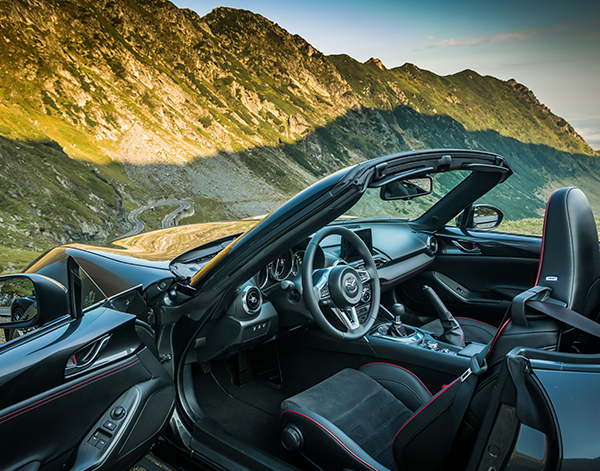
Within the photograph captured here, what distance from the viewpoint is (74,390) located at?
1.50 m

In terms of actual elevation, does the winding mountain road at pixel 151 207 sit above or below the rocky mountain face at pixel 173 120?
below

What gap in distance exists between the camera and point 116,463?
1633 millimetres

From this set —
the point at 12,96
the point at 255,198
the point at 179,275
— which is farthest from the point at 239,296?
the point at 12,96

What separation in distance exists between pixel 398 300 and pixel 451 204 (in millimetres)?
1016

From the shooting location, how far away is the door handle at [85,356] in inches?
58.9

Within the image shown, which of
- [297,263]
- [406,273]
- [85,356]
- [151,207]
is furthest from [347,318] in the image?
[151,207]

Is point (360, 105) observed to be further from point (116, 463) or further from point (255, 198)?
point (116, 463)

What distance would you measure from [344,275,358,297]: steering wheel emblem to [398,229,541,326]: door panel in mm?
Result: 1695

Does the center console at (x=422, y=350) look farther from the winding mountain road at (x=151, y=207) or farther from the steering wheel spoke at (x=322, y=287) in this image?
the winding mountain road at (x=151, y=207)

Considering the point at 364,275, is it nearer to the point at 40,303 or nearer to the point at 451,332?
the point at 451,332

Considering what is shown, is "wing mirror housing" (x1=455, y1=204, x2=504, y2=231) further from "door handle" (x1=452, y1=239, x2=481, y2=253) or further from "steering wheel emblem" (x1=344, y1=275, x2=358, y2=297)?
"steering wheel emblem" (x1=344, y1=275, x2=358, y2=297)

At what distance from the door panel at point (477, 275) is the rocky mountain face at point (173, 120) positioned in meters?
21.8

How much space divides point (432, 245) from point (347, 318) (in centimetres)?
184

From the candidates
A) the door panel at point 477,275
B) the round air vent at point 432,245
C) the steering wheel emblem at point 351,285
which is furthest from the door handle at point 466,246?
the steering wheel emblem at point 351,285
